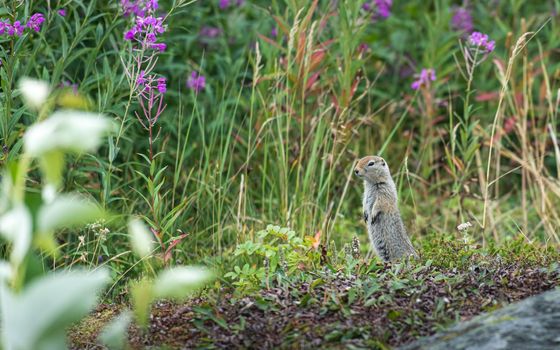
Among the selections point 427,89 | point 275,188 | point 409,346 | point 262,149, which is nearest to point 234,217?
point 275,188

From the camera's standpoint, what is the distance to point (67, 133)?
247cm

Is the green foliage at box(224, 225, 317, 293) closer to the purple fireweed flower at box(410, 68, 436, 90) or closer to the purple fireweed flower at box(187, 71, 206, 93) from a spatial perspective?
the purple fireweed flower at box(187, 71, 206, 93)

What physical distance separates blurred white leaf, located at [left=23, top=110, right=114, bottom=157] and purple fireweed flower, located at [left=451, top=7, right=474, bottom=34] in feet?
18.9

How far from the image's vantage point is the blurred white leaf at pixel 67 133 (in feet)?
7.94

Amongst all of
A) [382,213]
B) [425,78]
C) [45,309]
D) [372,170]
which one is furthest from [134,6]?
[45,309]

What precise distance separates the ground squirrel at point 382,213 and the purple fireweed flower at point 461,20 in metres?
2.62

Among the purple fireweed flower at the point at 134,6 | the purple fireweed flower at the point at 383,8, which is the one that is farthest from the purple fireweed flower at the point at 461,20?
the purple fireweed flower at the point at 134,6

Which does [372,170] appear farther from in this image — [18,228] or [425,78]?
[18,228]

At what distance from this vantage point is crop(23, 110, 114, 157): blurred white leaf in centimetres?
242

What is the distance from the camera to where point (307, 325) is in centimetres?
354

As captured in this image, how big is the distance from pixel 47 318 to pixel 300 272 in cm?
216

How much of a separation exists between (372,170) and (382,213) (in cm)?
32

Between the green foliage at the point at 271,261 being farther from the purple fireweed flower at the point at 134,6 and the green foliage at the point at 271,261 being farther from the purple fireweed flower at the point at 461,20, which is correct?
the purple fireweed flower at the point at 461,20

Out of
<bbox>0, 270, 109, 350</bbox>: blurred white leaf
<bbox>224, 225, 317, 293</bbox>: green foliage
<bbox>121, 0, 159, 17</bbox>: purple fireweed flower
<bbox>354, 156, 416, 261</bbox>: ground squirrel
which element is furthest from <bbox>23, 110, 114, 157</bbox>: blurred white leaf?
<bbox>354, 156, 416, 261</bbox>: ground squirrel
